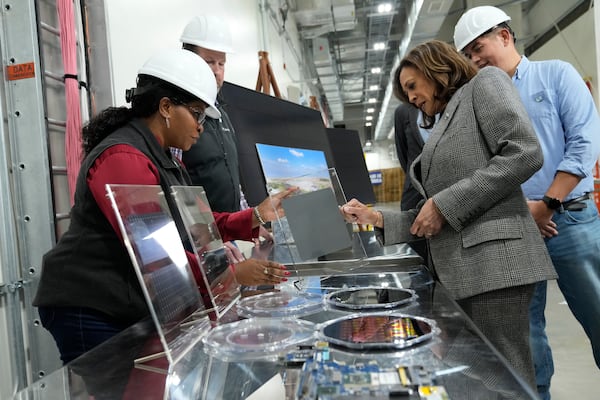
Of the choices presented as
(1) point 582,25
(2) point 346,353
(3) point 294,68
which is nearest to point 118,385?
(2) point 346,353

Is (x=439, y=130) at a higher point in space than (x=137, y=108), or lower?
lower

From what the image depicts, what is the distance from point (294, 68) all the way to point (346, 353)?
24.9ft

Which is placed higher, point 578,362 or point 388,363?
point 388,363

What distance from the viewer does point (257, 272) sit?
1.18 m

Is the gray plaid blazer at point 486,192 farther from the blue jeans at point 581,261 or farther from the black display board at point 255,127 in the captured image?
the black display board at point 255,127

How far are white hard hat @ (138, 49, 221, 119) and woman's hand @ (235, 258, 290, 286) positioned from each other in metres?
0.46

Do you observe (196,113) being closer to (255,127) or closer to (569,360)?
(255,127)

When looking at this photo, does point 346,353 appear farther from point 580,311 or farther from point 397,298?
point 580,311

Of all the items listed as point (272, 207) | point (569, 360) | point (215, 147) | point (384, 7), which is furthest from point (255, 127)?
point (384, 7)

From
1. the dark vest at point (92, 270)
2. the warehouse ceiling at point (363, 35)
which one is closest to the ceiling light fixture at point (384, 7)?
the warehouse ceiling at point (363, 35)

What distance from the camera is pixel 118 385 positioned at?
685 mm

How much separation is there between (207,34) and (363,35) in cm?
801

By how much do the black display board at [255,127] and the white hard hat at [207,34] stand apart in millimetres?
232

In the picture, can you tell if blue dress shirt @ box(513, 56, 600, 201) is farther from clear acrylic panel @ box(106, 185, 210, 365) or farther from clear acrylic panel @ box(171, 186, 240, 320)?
clear acrylic panel @ box(106, 185, 210, 365)
